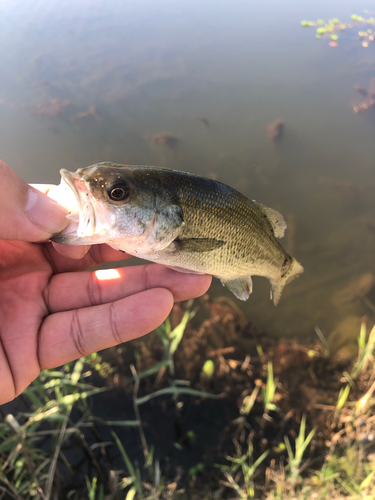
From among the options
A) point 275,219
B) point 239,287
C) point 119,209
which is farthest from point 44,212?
point 275,219

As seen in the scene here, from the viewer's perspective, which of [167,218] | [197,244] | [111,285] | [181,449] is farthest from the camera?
[181,449]

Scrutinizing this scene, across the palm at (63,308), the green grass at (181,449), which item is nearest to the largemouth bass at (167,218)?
the palm at (63,308)

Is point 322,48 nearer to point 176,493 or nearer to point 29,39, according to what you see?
point 29,39

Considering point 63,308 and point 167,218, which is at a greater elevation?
point 167,218

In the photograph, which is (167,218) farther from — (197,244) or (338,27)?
(338,27)

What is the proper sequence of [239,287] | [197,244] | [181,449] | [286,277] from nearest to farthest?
[197,244] → [239,287] → [286,277] → [181,449]

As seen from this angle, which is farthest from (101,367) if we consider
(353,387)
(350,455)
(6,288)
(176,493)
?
(353,387)
